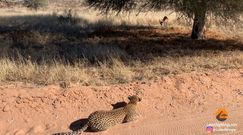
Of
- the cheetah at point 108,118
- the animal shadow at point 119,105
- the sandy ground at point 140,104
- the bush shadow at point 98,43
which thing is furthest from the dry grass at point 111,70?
the cheetah at point 108,118

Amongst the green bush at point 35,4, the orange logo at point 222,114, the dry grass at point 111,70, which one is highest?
the green bush at point 35,4

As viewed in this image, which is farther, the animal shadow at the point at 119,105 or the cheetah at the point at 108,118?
the animal shadow at the point at 119,105

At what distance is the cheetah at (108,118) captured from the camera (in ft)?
23.4

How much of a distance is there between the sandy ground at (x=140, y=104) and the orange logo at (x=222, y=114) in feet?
0.24

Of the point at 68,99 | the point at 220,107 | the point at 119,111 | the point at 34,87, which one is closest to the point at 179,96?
the point at 220,107

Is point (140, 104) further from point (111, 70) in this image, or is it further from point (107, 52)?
point (107, 52)

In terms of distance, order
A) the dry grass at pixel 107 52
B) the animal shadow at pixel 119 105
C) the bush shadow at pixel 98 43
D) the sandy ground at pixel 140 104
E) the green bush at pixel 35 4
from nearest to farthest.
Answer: the sandy ground at pixel 140 104 → the animal shadow at pixel 119 105 → the dry grass at pixel 107 52 → the bush shadow at pixel 98 43 → the green bush at pixel 35 4

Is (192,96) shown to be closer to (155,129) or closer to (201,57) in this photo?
(155,129)

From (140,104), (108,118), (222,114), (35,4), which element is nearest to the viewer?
(108,118)

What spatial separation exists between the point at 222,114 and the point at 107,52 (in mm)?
5653

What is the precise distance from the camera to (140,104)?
8.07m

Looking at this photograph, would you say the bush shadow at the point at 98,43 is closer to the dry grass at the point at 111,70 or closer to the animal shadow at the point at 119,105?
the dry grass at the point at 111,70

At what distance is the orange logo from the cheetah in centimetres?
149

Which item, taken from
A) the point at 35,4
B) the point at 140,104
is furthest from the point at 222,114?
the point at 35,4
